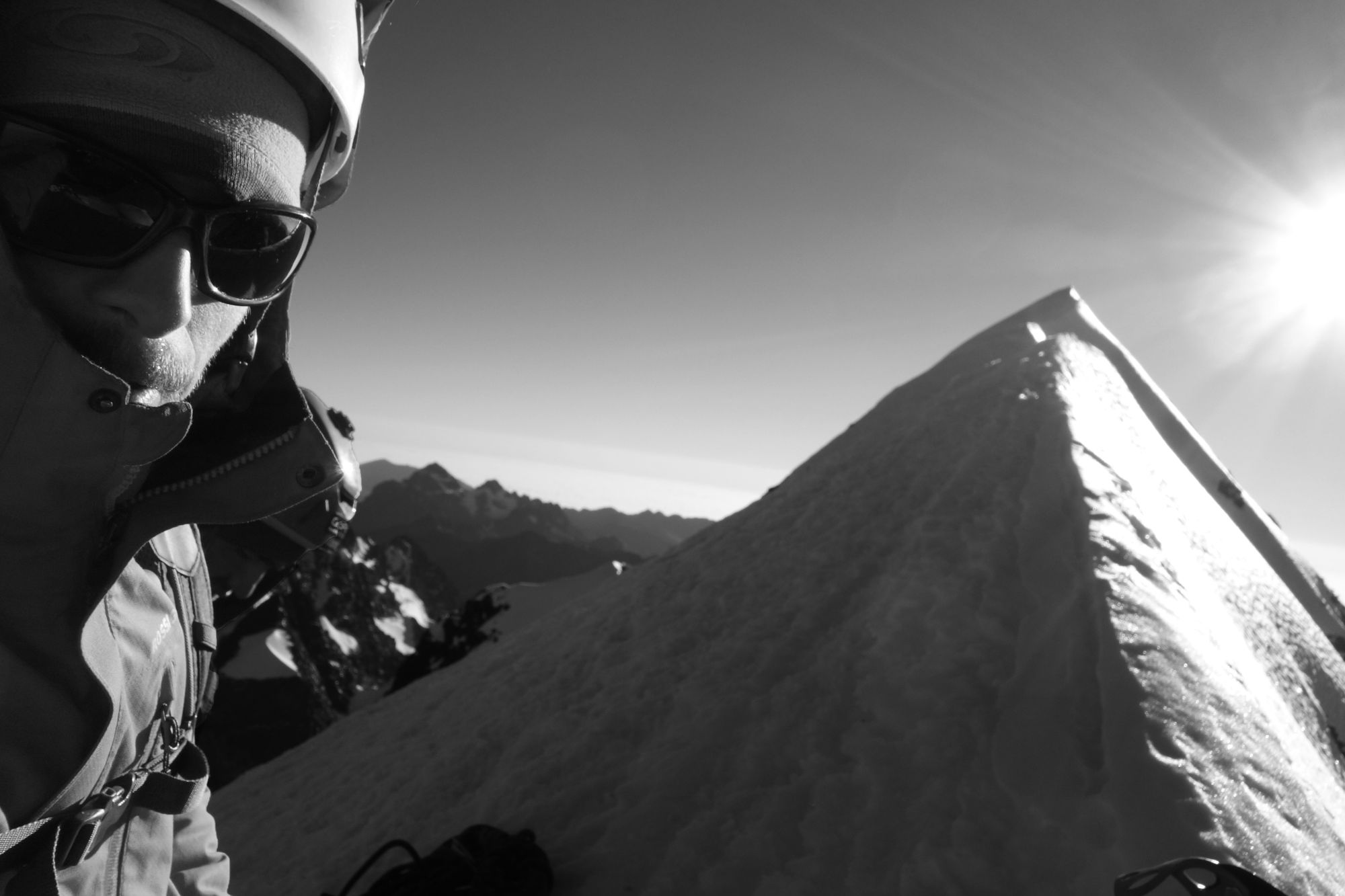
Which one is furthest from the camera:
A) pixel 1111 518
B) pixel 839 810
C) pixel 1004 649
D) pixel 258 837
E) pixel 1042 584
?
pixel 258 837

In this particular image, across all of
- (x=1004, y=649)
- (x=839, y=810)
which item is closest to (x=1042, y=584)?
(x=1004, y=649)

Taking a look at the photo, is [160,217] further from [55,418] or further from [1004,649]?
[1004,649]

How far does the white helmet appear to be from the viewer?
134cm

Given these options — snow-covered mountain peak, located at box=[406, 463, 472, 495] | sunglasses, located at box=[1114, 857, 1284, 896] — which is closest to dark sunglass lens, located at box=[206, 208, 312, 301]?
sunglasses, located at box=[1114, 857, 1284, 896]

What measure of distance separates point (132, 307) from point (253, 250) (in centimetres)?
31

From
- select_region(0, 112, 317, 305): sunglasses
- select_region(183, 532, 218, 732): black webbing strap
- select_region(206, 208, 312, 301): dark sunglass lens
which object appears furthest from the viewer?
select_region(183, 532, 218, 732): black webbing strap

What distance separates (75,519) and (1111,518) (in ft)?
18.1

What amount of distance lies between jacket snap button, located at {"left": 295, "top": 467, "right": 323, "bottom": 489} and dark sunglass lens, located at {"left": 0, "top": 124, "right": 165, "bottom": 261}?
81cm

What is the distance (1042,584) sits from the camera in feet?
14.2

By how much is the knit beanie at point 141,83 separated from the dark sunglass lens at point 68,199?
0.14ft

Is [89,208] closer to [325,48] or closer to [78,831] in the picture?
[325,48]

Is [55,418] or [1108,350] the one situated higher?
[1108,350]

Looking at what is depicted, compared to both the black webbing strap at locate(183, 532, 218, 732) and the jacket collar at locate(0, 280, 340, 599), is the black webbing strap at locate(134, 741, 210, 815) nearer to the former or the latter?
the black webbing strap at locate(183, 532, 218, 732)

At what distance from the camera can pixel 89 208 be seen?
3.92ft
